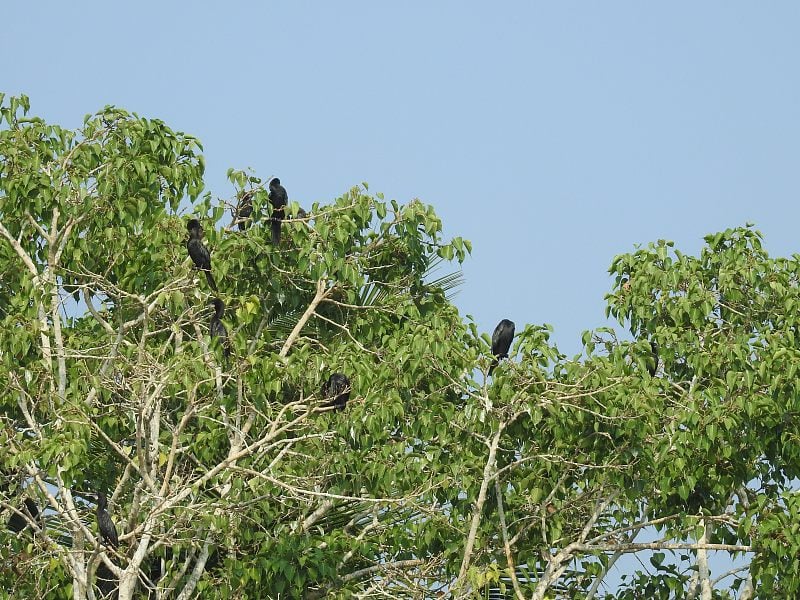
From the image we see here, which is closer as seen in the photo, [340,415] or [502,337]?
[340,415]

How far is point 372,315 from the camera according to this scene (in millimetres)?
13570

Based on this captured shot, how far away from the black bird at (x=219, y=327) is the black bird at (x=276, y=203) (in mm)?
1375

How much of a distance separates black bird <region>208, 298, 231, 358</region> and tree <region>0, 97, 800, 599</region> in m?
0.10

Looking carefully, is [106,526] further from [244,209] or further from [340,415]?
[244,209]

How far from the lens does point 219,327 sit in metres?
11.5

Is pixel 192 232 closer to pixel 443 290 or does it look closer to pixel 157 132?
pixel 157 132

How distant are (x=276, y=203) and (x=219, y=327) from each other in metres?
2.24

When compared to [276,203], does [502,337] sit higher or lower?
lower

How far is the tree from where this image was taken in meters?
11.1

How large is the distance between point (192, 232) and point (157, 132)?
1.19 meters

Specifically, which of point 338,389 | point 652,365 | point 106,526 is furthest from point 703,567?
point 106,526

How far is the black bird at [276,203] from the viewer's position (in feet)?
42.7

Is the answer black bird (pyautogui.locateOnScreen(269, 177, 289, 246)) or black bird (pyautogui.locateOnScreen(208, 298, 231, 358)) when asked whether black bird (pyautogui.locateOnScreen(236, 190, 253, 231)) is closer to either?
black bird (pyautogui.locateOnScreen(269, 177, 289, 246))

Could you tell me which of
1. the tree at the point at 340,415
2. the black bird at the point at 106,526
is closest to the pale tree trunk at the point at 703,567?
the tree at the point at 340,415
